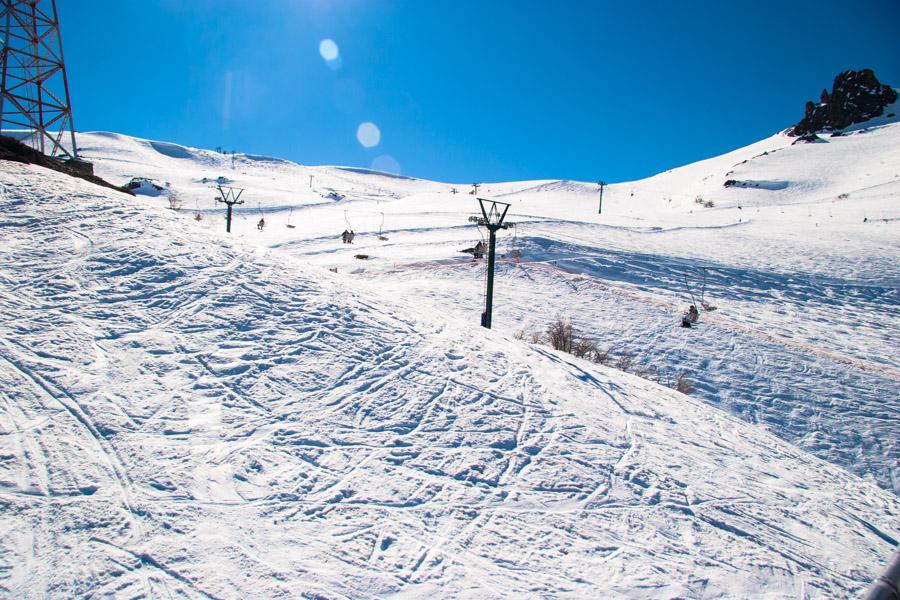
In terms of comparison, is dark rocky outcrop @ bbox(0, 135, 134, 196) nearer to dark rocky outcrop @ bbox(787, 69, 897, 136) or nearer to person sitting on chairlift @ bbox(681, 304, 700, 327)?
person sitting on chairlift @ bbox(681, 304, 700, 327)

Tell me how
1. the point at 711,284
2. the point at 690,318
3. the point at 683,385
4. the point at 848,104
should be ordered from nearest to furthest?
1. the point at 683,385
2. the point at 690,318
3. the point at 711,284
4. the point at 848,104

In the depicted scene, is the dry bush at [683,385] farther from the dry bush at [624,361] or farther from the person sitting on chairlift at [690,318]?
the person sitting on chairlift at [690,318]

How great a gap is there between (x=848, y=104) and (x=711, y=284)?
77.6 metres

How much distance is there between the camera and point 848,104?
222ft

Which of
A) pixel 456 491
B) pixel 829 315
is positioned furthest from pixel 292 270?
pixel 829 315

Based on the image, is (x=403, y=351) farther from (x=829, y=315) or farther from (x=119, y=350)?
(x=829, y=315)

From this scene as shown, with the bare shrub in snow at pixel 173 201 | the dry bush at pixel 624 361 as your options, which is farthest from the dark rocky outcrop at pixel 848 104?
the bare shrub in snow at pixel 173 201

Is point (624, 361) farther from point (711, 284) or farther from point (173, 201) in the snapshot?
point (173, 201)

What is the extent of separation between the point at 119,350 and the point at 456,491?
126 inches

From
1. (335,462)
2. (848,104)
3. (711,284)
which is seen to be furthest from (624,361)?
(848,104)

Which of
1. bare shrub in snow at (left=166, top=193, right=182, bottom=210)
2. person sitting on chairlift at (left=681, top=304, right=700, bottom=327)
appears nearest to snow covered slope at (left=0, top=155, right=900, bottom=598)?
person sitting on chairlift at (left=681, top=304, right=700, bottom=327)

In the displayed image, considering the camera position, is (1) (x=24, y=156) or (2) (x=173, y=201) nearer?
(1) (x=24, y=156)

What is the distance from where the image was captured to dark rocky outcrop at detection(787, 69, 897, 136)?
66562mm

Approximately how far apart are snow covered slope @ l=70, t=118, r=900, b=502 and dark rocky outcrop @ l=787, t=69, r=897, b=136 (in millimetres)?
40097
